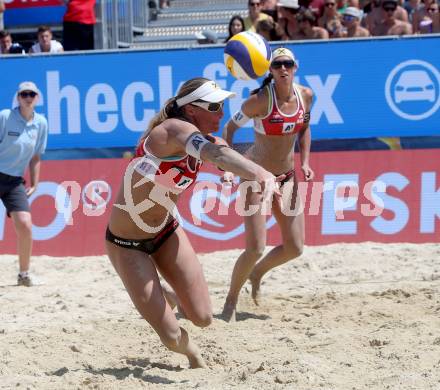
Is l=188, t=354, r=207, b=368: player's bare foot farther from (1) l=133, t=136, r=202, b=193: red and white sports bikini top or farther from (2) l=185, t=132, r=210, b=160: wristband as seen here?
(2) l=185, t=132, r=210, b=160: wristband

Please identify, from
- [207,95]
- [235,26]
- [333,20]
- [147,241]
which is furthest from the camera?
[333,20]

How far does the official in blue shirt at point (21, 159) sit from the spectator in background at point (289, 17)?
12.3ft

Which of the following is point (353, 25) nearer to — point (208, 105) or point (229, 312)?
point (229, 312)

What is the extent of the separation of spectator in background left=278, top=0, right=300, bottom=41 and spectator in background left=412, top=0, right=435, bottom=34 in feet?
4.89

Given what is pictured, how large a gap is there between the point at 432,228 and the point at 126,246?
191 inches

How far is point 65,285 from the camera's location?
8.01m

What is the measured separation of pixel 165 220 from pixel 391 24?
20.0 ft

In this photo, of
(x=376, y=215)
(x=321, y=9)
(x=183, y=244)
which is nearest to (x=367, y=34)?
(x=321, y=9)

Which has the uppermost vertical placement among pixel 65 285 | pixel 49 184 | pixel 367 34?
pixel 367 34

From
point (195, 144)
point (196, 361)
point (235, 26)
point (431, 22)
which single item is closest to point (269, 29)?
point (235, 26)

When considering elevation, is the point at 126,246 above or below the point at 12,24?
below

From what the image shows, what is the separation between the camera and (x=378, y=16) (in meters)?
10.6

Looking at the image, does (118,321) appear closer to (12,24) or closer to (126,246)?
(126,246)

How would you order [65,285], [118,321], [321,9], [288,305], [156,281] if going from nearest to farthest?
[156,281], [118,321], [288,305], [65,285], [321,9]
